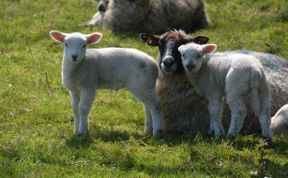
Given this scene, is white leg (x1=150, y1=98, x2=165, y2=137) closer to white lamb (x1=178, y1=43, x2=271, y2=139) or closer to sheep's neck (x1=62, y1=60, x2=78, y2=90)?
white lamb (x1=178, y1=43, x2=271, y2=139)

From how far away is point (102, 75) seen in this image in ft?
27.5

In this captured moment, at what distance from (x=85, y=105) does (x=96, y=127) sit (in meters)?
0.75

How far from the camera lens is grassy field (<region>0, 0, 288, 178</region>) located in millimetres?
6938

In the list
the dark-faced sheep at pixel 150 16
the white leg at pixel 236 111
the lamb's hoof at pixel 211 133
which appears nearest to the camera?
the white leg at pixel 236 111

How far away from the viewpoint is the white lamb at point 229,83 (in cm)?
796

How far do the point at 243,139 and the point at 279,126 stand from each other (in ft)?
2.36

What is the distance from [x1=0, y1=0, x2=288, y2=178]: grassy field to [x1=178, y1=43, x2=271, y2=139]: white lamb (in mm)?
298

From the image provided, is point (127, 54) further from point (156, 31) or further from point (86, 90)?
point (156, 31)

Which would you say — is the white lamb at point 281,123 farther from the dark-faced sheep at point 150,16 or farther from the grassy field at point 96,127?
the dark-faced sheep at point 150,16

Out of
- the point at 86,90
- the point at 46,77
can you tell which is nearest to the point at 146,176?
the point at 86,90

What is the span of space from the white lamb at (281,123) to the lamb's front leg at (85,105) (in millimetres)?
2395

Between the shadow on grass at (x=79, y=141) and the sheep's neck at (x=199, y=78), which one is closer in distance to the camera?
the shadow on grass at (x=79, y=141)

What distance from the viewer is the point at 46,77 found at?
36.4ft

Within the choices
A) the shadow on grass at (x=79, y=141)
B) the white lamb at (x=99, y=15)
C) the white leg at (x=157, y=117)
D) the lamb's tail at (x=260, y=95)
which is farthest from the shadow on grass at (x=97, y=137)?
the white lamb at (x=99, y=15)
